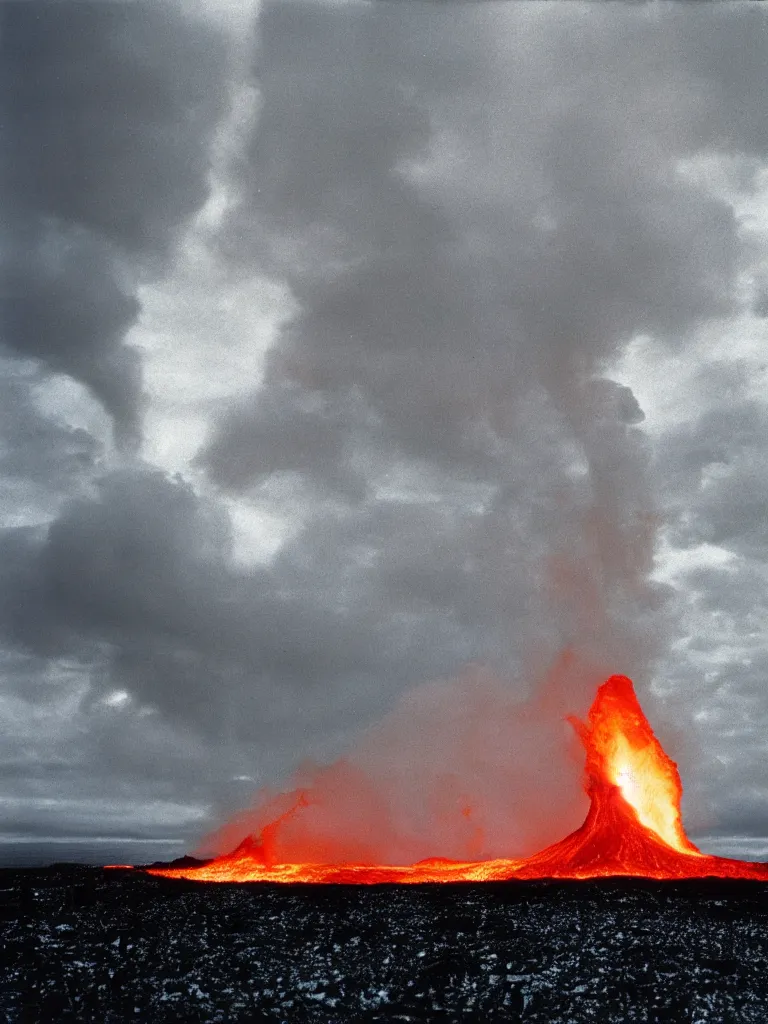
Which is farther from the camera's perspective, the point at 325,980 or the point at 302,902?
the point at 302,902

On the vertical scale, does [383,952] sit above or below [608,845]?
below

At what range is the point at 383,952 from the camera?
32.1 metres

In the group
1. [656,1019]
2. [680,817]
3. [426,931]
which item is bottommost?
[656,1019]

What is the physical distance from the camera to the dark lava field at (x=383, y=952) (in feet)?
98.1

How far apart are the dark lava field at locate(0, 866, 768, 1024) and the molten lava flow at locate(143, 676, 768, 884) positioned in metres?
3.61

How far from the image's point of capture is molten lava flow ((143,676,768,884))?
40375mm

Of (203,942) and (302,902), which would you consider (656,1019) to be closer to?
(302,902)

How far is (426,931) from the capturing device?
3303 cm

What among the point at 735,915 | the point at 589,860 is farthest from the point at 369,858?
the point at 735,915

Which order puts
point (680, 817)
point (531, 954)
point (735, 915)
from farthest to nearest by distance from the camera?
point (680, 817), point (735, 915), point (531, 954)

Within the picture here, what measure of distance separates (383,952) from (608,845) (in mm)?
14099

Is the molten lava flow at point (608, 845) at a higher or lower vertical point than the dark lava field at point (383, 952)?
higher

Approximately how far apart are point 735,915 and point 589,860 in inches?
322

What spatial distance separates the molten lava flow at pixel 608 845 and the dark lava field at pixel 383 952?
361 centimetres
